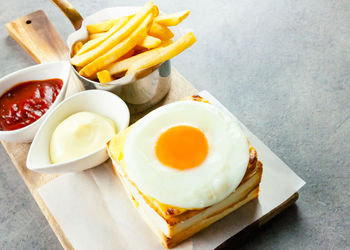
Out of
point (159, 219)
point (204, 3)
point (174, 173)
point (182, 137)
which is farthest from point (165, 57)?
point (204, 3)

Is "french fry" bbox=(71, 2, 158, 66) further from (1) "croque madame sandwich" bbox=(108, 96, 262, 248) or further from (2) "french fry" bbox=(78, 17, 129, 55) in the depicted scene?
(1) "croque madame sandwich" bbox=(108, 96, 262, 248)

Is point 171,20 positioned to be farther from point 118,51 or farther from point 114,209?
point 114,209

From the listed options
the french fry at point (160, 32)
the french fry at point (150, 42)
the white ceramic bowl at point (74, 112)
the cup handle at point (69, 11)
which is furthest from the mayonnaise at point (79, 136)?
the cup handle at point (69, 11)

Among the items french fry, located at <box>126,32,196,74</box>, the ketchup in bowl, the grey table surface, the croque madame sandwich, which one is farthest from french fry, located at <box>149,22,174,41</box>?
the grey table surface

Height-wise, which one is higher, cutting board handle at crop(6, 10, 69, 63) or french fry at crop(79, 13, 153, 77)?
french fry at crop(79, 13, 153, 77)

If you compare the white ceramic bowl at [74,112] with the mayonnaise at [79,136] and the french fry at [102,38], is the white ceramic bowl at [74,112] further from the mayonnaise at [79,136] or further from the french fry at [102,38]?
the french fry at [102,38]
